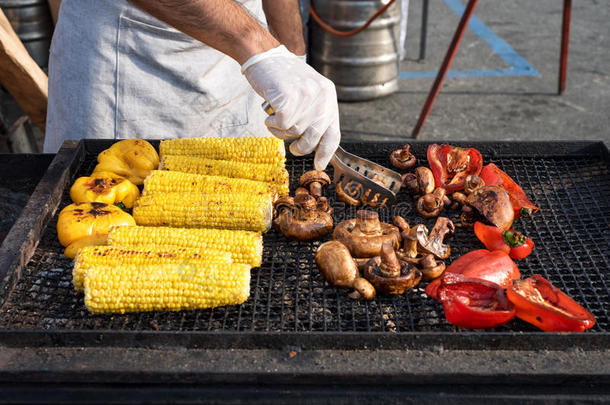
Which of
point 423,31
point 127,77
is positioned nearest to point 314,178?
point 127,77

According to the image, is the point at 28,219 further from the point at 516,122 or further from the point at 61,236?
→ the point at 516,122

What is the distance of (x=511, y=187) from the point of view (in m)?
2.94

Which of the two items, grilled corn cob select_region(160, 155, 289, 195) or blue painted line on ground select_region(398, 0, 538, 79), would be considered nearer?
grilled corn cob select_region(160, 155, 289, 195)

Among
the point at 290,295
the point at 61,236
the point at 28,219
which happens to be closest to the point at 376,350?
the point at 290,295

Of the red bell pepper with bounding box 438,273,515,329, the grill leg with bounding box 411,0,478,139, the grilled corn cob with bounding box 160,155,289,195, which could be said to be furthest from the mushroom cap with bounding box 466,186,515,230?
the grill leg with bounding box 411,0,478,139

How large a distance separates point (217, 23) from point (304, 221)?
3.60 ft

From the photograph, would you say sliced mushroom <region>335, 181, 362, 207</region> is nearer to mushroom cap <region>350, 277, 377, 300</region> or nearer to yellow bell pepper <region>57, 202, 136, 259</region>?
mushroom cap <region>350, 277, 377, 300</region>

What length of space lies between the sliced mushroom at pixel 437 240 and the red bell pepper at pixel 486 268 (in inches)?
3.3

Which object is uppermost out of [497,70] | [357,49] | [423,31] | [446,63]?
[446,63]

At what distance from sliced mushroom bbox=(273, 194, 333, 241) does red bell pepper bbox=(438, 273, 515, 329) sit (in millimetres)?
678

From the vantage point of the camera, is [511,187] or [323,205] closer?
[323,205]

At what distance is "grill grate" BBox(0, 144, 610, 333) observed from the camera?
2.19 meters

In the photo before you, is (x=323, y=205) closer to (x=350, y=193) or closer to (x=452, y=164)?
(x=350, y=193)

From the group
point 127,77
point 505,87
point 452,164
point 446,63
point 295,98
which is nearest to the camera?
point 295,98
